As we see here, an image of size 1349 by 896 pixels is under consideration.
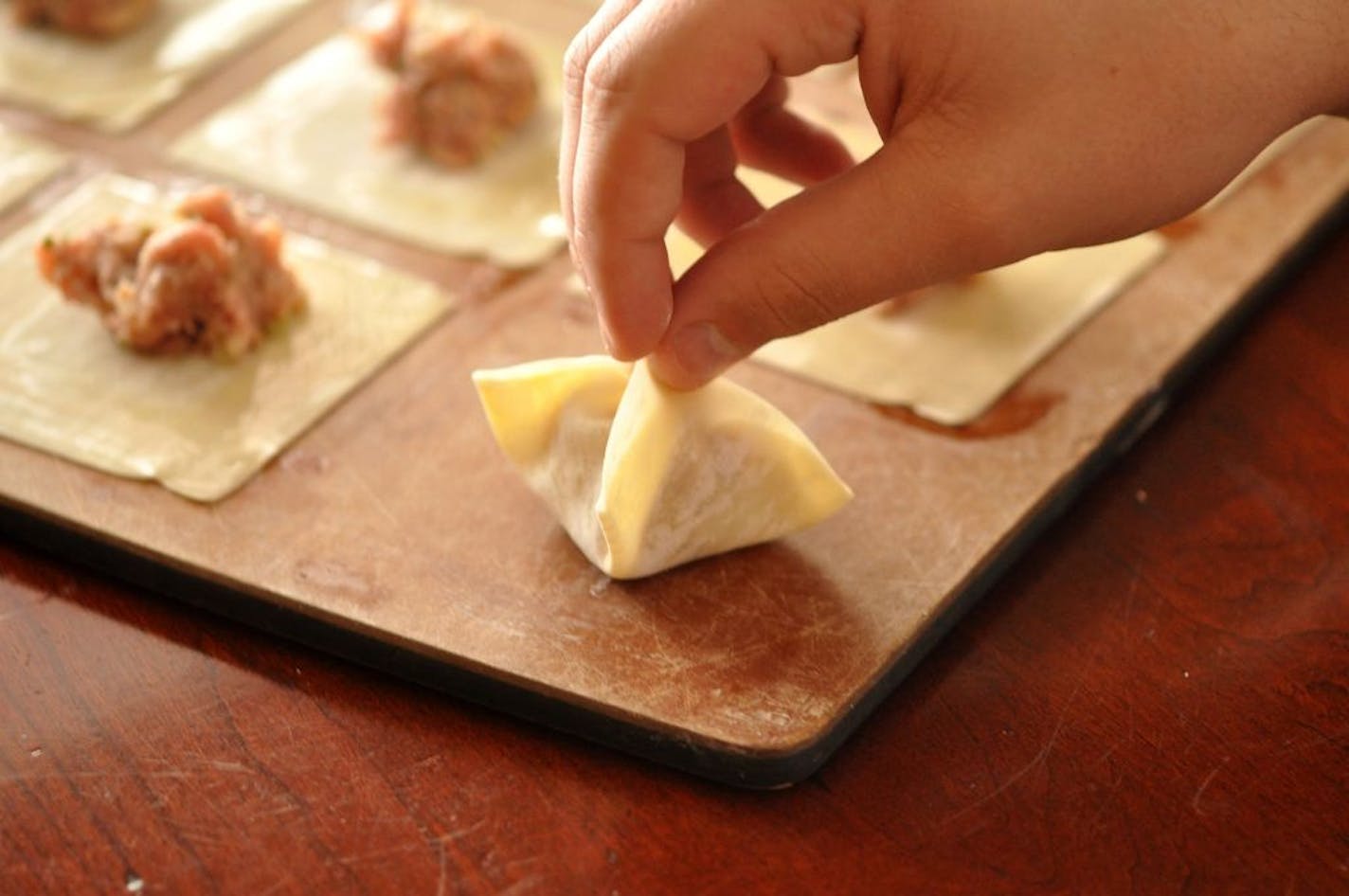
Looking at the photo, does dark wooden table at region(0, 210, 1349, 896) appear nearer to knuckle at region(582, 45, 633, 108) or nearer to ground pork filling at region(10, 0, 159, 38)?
knuckle at region(582, 45, 633, 108)

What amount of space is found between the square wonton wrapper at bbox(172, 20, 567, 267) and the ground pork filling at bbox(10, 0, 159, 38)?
1.01 ft

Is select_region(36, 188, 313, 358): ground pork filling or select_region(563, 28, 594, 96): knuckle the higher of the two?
select_region(563, 28, 594, 96): knuckle

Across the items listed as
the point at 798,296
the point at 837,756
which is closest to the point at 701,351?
the point at 798,296

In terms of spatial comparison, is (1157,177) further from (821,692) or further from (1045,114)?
(821,692)

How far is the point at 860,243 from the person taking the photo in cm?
138

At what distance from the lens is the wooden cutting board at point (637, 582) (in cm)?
148

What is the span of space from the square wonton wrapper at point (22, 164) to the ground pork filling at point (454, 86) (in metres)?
0.47

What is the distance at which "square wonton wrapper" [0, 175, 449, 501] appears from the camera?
179 centimetres

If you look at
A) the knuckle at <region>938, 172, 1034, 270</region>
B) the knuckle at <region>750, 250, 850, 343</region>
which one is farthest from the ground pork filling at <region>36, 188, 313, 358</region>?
the knuckle at <region>938, 172, 1034, 270</region>

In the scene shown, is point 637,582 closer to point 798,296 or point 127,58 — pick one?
point 798,296

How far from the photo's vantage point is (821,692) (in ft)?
4.81

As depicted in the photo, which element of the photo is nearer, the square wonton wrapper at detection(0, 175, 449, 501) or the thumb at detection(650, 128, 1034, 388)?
the thumb at detection(650, 128, 1034, 388)

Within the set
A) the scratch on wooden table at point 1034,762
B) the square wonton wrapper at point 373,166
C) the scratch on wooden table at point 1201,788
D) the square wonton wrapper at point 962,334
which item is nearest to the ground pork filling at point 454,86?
the square wonton wrapper at point 373,166

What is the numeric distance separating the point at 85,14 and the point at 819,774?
1812mm
